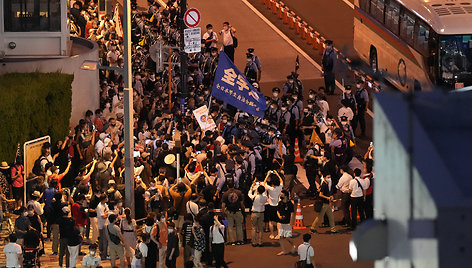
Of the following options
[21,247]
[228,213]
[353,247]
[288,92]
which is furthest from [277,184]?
[353,247]

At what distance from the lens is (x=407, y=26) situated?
29.8 meters

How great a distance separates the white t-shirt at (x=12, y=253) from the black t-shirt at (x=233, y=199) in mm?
4600

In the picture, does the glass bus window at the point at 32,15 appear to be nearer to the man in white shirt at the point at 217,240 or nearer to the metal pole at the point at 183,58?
the metal pole at the point at 183,58

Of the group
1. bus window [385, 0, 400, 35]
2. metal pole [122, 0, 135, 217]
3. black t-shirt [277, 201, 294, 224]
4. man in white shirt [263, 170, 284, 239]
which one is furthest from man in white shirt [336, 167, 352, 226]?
bus window [385, 0, 400, 35]

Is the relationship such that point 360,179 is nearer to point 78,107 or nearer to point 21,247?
point 21,247

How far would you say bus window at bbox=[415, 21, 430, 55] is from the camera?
2844 centimetres

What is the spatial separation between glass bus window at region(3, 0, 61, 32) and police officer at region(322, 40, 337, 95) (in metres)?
8.97

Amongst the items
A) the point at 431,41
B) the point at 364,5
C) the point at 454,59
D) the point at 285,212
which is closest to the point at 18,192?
the point at 285,212

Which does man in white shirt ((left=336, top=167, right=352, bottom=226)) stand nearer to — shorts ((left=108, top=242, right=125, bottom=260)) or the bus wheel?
shorts ((left=108, top=242, right=125, bottom=260))

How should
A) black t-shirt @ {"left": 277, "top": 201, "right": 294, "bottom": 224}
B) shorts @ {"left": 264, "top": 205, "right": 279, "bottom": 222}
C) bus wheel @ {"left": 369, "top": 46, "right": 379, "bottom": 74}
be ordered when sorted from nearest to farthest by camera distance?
black t-shirt @ {"left": 277, "top": 201, "right": 294, "bottom": 224} < shorts @ {"left": 264, "top": 205, "right": 279, "bottom": 222} < bus wheel @ {"left": 369, "top": 46, "right": 379, "bottom": 74}

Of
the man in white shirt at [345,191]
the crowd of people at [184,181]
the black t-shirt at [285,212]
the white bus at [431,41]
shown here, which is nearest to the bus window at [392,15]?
the white bus at [431,41]

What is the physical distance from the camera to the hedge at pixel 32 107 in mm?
24938

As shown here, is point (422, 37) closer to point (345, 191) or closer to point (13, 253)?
point (345, 191)

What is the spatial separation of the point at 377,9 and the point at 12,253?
19483mm
